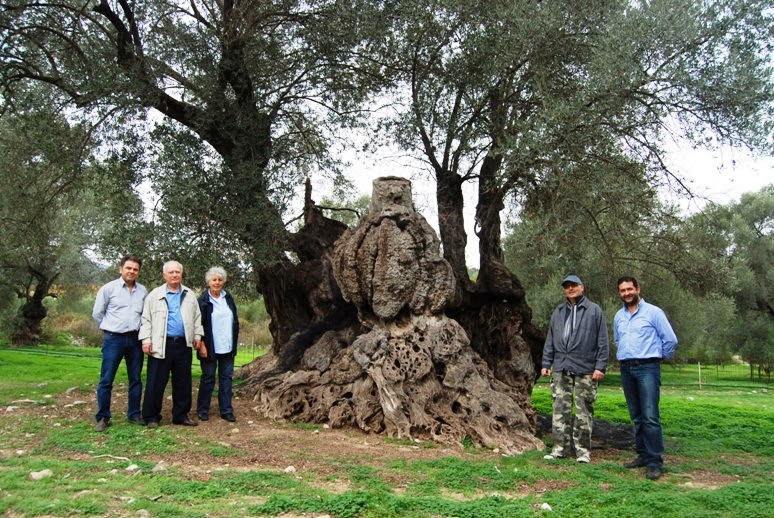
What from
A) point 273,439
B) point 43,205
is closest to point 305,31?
point 43,205

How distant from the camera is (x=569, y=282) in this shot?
7.85m

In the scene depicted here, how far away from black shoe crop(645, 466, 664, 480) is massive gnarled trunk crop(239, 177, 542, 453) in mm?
1652

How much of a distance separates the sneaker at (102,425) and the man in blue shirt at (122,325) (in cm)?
4

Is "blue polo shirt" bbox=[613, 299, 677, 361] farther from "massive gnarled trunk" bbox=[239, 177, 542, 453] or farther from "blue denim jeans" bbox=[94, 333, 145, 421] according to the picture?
"blue denim jeans" bbox=[94, 333, 145, 421]

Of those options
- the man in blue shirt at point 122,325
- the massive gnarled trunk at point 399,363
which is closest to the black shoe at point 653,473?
the massive gnarled trunk at point 399,363

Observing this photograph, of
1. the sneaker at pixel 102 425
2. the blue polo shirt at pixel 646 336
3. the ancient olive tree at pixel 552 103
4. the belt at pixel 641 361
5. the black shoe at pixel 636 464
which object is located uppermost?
the ancient olive tree at pixel 552 103

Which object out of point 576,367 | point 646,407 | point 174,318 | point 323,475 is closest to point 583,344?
point 576,367

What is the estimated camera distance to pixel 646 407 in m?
7.24

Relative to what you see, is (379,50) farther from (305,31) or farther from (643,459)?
(643,459)

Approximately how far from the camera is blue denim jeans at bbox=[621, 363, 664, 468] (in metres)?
7.02

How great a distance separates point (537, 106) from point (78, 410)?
9.39m

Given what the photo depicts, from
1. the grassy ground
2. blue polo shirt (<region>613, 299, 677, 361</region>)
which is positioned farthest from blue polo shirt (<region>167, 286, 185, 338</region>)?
blue polo shirt (<region>613, 299, 677, 361</region>)

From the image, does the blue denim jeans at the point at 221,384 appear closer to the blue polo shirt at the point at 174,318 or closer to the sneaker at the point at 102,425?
the blue polo shirt at the point at 174,318

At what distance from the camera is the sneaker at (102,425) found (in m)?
7.91
